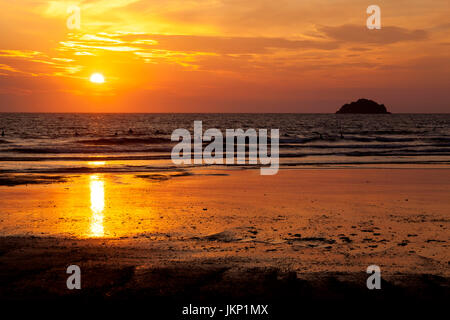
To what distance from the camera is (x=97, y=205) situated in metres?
12.7

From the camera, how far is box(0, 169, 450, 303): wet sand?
6.19 m

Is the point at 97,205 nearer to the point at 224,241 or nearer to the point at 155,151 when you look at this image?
the point at 224,241

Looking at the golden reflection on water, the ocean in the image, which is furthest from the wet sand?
the ocean

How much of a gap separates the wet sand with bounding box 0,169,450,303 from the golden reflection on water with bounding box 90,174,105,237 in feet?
0.11

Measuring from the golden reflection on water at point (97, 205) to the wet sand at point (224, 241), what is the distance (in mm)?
33

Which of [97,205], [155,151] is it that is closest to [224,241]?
[97,205]

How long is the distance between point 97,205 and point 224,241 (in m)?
5.15

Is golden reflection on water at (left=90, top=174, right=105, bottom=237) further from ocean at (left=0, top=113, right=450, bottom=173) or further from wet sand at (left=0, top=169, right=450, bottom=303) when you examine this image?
ocean at (left=0, top=113, right=450, bottom=173)

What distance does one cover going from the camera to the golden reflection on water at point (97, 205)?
31.7 feet

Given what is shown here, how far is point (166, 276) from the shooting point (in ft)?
21.7

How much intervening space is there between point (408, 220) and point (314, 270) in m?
4.63

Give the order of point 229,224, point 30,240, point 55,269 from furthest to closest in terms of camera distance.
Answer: point 229,224 < point 30,240 < point 55,269
